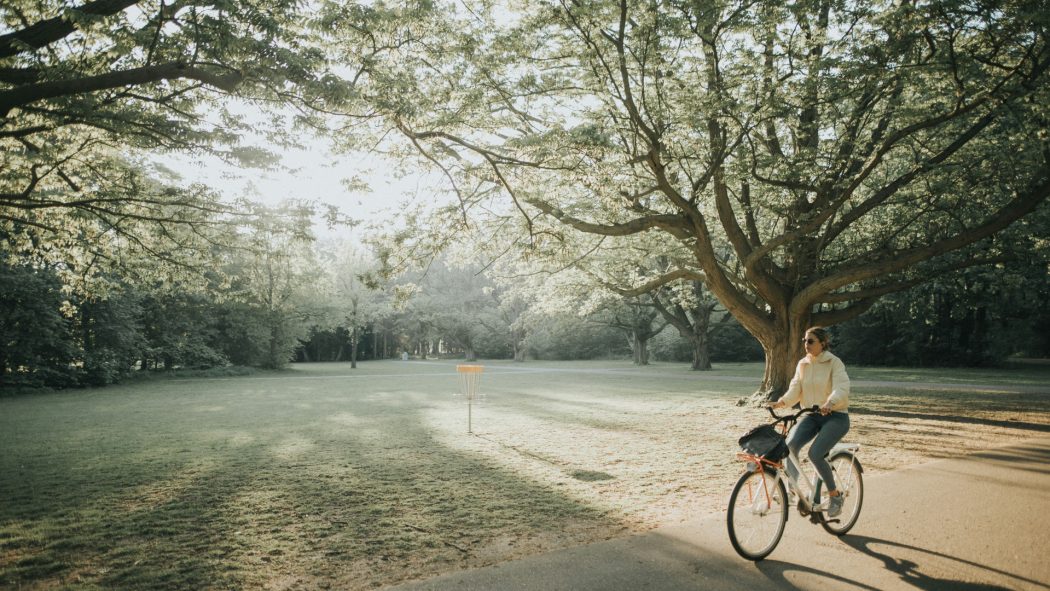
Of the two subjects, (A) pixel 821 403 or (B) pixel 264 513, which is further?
(B) pixel 264 513

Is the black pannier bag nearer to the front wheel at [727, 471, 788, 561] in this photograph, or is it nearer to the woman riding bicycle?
the front wheel at [727, 471, 788, 561]

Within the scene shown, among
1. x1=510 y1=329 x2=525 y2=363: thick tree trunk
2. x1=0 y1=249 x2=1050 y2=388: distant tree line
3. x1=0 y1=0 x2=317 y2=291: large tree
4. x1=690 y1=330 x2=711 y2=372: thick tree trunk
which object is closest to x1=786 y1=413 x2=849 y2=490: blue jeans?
x1=0 y1=0 x2=317 y2=291: large tree

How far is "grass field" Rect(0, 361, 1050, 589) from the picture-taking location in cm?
437

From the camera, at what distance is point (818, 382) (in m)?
4.90

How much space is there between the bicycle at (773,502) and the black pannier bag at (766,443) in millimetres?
14

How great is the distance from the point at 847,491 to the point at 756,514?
1.19 meters

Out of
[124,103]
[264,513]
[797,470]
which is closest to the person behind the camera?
[797,470]

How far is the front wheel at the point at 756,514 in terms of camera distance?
4137 mm

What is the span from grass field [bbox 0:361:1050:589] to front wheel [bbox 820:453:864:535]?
1.13 meters

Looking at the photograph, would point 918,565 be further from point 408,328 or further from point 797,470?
point 408,328

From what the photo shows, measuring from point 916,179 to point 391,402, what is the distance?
47.6 feet

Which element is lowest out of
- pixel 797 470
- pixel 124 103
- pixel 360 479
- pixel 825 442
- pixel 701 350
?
pixel 360 479

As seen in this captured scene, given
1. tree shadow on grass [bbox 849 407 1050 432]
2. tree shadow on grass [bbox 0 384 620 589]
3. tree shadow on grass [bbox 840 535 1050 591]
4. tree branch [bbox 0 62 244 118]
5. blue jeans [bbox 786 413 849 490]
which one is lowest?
tree shadow on grass [bbox 0 384 620 589]

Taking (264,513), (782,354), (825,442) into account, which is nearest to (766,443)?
(825,442)
